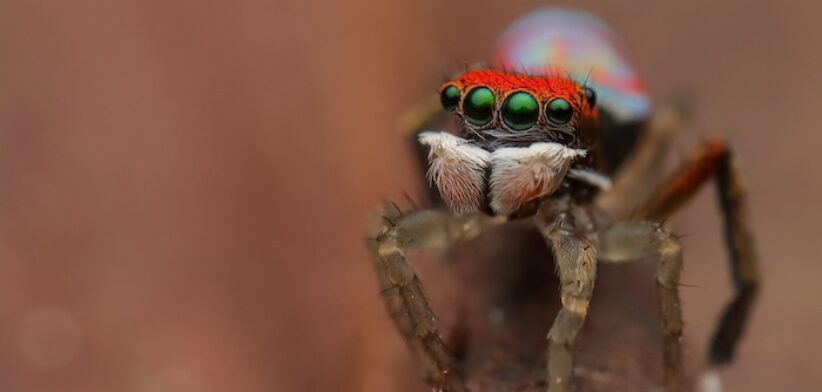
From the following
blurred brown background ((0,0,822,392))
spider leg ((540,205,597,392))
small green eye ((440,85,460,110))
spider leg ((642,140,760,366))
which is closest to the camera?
spider leg ((540,205,597,392))

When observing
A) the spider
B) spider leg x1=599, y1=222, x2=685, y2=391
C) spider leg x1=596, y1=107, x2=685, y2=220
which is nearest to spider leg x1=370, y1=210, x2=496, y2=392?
the spider

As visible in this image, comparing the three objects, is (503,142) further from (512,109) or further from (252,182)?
(252,182)

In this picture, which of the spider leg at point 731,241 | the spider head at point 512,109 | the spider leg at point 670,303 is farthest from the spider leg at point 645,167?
the spider head at point 512,109

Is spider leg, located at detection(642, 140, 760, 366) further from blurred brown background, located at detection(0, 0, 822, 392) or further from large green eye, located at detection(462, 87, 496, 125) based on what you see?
large green eye, located at detection(462, 87, 496, 125)

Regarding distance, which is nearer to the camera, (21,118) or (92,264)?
(92,264)

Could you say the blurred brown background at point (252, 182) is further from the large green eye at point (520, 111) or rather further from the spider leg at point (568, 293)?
the large green eye at point (520, 111)

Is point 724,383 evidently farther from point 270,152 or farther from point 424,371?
point 270,152

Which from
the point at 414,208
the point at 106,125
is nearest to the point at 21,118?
the point at 106,125
